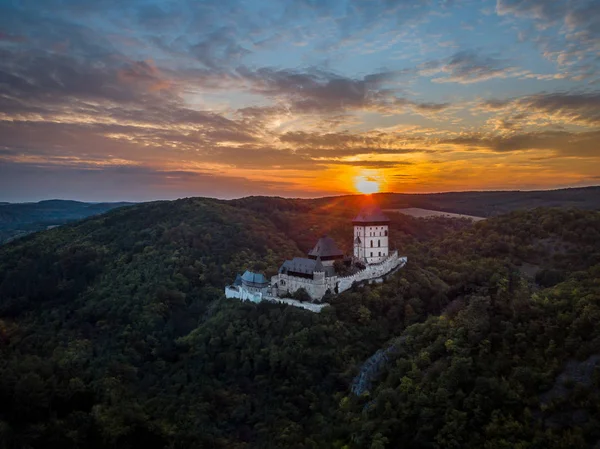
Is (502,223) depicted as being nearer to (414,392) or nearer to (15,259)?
(414,392)

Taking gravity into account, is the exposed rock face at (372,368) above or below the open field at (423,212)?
below

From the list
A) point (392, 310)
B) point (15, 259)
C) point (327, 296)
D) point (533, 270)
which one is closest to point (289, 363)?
point (327, 296)

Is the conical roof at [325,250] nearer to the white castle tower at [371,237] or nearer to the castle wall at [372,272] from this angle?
the castle wall at [372,272]

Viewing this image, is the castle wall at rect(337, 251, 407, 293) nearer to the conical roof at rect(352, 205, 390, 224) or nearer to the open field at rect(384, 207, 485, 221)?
the conical roof at rect(352, 205, 390, 224)

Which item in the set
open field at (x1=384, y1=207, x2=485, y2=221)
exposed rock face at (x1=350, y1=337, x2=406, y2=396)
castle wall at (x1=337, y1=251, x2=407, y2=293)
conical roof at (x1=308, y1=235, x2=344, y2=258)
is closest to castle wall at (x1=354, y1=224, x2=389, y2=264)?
castle wall at (x1=337, y1=251, x2=407, y2=293)

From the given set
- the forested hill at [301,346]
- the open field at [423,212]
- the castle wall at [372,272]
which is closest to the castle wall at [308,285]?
the castle wall at [372,272]

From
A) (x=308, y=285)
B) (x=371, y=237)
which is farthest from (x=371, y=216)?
(x=308, y=285)

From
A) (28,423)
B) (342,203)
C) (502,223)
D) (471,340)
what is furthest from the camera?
(342,203)
